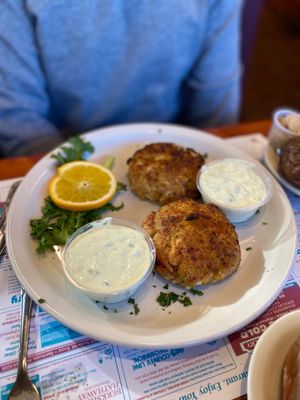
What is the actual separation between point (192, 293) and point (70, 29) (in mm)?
1196

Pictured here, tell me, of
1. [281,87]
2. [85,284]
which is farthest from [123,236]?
[281,87]

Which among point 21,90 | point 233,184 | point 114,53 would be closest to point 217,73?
point 114,53

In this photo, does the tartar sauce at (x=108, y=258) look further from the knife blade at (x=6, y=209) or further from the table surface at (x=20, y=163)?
the table surface at (x=20, y=163)

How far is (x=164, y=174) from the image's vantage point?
1271mm

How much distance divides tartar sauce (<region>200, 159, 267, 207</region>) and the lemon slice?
0.35 metres

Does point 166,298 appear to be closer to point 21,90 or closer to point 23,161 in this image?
point 23,161

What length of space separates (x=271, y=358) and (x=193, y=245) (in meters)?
0.35

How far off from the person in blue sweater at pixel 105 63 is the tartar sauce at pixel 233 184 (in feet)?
2.22

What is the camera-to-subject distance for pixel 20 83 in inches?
60.3

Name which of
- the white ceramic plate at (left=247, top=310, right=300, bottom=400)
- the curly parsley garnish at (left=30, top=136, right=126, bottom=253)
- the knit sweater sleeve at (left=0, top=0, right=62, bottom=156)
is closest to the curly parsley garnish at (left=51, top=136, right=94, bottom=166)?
the curly parsley garnish at (left=30, top=136, right=126, bottom=253)

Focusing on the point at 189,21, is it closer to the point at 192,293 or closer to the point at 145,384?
the point at 192,293

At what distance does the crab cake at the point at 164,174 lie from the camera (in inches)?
49.9

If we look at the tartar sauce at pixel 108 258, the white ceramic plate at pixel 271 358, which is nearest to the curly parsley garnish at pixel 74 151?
the tartar sauce at pixel 108 258

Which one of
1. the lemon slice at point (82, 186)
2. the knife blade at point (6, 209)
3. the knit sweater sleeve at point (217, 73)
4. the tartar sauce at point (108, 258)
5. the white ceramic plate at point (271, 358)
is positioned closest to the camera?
the white ceramic plate at point (271, 358)
